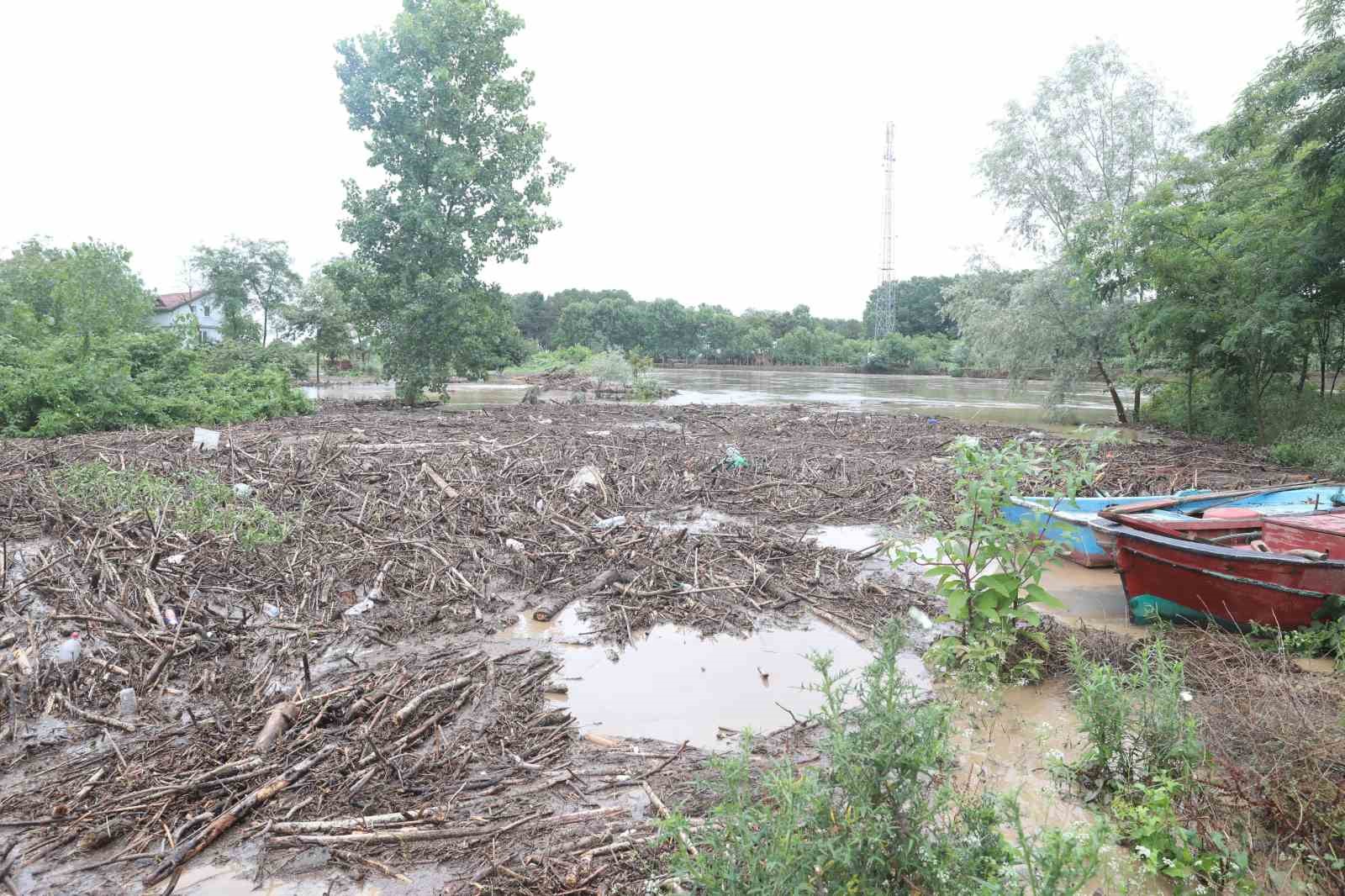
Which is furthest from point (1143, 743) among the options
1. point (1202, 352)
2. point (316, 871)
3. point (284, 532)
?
point (1202, 352)

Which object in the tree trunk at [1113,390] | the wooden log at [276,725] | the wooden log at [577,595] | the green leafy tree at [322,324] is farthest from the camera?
the green leafy tree at [322,324]

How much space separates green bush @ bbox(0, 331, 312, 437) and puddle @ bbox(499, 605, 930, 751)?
13718 millimetres

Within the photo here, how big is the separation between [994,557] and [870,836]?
9.87ft

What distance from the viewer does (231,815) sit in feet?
→ 10.6

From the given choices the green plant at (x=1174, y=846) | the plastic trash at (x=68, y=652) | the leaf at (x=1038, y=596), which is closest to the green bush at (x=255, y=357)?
the plastic trash at (x=68, y=652)

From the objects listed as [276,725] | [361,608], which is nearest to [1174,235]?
[361,608]

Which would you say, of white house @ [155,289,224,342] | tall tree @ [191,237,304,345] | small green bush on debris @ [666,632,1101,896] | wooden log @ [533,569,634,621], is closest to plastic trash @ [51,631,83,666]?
wooden log @ [533,569,634,621]

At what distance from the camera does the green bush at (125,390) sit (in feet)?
45.9

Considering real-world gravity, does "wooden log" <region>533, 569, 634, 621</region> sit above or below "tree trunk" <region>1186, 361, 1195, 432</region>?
A: below

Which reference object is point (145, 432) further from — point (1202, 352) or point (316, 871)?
point (1202, 352)

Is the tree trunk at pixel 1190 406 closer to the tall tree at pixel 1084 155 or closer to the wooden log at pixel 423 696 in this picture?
the tall tree at pixel 1084 155

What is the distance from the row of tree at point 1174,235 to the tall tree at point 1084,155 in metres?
0.05

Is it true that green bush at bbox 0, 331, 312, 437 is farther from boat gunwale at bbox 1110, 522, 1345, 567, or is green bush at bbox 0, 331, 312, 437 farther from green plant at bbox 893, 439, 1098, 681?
boat gunwale at bbox 1110, 522, 1345, 567

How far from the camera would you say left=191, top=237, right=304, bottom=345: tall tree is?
46312 mm
